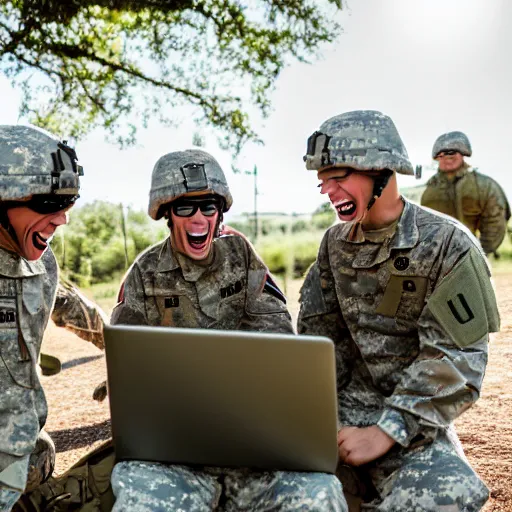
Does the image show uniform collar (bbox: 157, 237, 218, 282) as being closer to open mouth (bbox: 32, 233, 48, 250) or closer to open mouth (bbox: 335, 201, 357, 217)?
open mouth (bbox: 32, 233, 48, 250)

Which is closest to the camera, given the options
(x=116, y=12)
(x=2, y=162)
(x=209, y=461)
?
(x=209, y=461)

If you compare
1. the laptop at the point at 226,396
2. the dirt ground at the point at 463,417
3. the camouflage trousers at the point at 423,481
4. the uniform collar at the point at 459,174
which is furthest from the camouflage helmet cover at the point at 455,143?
the laptop at the point at 226,396

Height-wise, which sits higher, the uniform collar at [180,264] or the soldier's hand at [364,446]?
the uniform collar at [180,264]

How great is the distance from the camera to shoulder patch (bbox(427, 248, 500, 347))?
2836 mm

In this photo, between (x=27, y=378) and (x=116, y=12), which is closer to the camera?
(x=27, y=378)

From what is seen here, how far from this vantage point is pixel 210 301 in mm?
3512

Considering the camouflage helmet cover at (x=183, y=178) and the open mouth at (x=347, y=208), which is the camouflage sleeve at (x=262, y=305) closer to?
the camouflage helmet cover at (x=183, y=178)

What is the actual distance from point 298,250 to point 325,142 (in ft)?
37.2

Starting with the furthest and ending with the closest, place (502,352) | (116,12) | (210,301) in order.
A: (116,12)
(502,352)
(210,301)

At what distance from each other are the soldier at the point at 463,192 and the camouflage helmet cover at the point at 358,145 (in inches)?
271

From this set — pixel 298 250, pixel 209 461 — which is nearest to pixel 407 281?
pixel 209 461

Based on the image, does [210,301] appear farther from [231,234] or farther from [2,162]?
[2,162]

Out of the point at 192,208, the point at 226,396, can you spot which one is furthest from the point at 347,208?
the point at 226,396

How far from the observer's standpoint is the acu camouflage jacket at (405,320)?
110 inches
